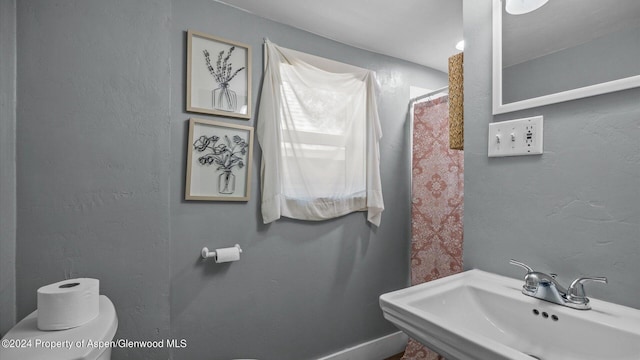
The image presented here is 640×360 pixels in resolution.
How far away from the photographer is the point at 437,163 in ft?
7.16

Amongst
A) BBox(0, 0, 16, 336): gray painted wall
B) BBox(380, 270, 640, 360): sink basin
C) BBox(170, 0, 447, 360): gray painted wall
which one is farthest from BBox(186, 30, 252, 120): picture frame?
BBox(380, 270, 640, 360): sink basin

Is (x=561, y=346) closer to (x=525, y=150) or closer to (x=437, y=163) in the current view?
(x=525, y=150)

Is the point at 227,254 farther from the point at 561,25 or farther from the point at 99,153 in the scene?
the point at 561,25

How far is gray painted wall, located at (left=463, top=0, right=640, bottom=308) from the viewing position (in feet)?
2.84

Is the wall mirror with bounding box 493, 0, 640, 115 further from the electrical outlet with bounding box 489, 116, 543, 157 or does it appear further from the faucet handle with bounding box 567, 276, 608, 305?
the faucet handle with bounding box 567, 276, 608, 305

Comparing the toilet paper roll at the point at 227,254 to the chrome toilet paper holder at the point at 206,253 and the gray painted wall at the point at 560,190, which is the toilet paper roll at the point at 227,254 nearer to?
the chrome toilet paper holder at the point at 206,253

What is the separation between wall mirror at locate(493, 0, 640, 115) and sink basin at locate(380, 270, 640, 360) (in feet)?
2.24

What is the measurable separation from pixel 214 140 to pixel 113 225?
0.66 meters

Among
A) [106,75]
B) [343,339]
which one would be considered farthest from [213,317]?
[106,75]

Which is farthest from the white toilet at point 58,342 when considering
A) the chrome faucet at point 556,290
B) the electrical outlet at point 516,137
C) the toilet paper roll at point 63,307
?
the electrical outlet at point 516,137

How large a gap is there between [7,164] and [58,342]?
635 millimetres

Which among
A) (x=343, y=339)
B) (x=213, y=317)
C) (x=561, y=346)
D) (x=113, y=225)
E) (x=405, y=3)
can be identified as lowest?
(x=343, y=339)

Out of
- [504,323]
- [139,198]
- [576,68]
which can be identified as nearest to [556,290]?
[504,323]

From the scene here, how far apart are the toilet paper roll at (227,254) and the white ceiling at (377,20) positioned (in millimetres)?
1425
